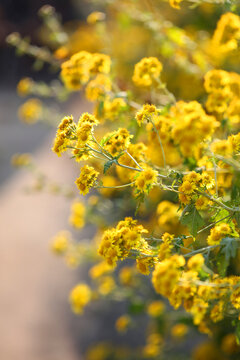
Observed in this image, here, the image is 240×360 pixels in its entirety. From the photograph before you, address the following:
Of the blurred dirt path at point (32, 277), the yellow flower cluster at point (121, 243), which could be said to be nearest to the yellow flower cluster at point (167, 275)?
the yellow flower cluster at point (121, 243)

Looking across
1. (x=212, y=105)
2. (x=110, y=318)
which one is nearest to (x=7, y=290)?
(x=110, y=318)

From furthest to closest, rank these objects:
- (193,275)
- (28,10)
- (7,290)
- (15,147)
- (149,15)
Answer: (28,10) → (15,147) → (7,290) → (149,15) → (193,275)

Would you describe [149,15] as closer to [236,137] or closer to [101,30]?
[101,30]

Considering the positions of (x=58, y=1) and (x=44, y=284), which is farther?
(x=58, y=1)

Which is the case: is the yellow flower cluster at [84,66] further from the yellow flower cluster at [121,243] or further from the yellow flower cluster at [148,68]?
the yellow flower cluster at [121,243]

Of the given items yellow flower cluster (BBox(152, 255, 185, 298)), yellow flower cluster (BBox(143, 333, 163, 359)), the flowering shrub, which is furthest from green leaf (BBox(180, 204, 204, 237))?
yellow flower cluster (BBox(143, 333, 163, 359))

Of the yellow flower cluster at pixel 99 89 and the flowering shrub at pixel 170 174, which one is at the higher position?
the yellow flower cluster at pixel 99 89

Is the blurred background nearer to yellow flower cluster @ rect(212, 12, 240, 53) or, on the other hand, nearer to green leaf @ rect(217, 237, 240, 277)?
green leaf @ rect(217, 237, 240, 277)

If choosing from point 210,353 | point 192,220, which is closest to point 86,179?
point 192,220
